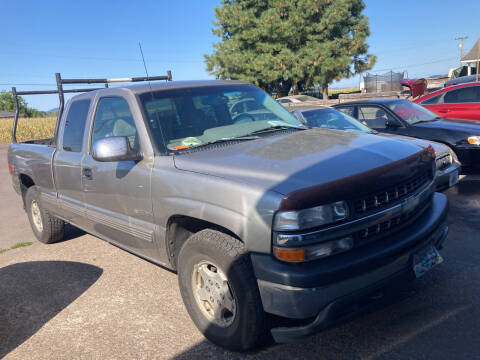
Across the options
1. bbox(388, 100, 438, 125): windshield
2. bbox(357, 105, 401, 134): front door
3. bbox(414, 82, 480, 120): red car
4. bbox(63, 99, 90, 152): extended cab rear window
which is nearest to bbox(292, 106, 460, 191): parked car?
bbox(357, 105, 401, 134): front door

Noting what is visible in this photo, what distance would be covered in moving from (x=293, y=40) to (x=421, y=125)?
79.1 feet

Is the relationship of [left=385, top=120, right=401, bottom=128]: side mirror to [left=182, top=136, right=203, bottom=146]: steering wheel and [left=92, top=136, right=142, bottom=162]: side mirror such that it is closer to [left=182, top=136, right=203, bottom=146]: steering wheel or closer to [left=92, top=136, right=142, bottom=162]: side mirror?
[left=182, top=136, right=203, bottom=146]: steering wheel

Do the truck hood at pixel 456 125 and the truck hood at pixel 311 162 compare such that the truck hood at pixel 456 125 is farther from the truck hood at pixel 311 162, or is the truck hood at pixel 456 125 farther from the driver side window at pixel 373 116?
the truck hood at pixel 311 162

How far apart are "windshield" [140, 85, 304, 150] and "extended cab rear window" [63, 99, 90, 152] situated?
108 centimetres

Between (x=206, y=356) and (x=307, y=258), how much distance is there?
43.2 inches

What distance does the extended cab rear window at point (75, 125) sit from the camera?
425cm

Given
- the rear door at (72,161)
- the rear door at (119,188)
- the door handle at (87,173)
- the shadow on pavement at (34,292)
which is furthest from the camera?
the rear door at (72,161)

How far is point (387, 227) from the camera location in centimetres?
259

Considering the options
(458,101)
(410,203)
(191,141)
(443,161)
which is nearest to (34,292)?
(191,141)

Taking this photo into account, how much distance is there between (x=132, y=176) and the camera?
3.35 meters

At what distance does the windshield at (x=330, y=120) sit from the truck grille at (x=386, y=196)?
3986mm

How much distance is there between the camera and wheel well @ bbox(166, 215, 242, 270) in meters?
3.05

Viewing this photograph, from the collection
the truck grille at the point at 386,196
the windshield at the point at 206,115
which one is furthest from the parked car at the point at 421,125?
the truck grille at the point at 386,196

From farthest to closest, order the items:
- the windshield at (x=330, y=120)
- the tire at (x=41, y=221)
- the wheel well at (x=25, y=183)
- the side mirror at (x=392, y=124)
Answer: the side mirror at (x=392, y=124)
the windshield at (x=330, y=120)
the wheel well at (x=25, y=183)
the tire at (x=41, y=221)
